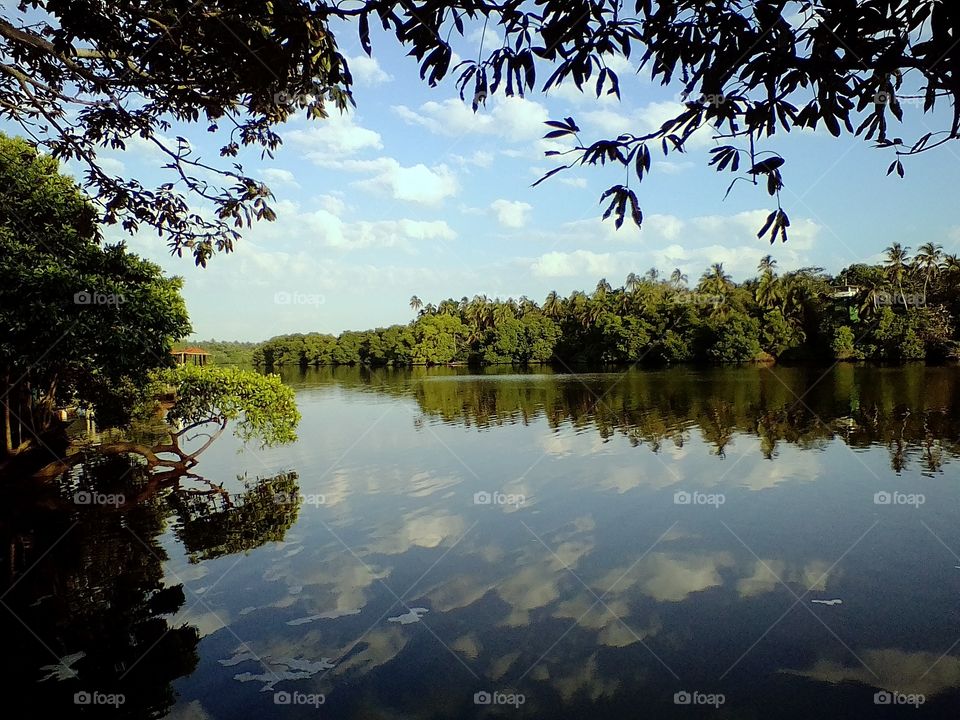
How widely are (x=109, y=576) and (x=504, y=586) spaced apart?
7.71 metres

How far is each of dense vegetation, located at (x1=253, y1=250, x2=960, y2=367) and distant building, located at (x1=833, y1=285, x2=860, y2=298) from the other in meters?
0.13

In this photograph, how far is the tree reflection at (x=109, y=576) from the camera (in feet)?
25.9

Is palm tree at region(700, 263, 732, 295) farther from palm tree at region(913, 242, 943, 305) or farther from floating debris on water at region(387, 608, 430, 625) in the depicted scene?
floating debris on water at region(387, 608, 430, 625)

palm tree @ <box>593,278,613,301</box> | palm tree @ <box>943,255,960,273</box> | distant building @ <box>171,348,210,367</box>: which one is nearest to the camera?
distant building @ <box>171,348,210,367</box>

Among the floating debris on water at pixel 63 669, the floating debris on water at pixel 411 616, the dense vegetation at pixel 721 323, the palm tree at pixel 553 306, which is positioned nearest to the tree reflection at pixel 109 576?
the floating debris on water at pixel 63 669

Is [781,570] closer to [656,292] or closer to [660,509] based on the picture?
[660,509]

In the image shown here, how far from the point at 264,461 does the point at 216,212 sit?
19.4 metres

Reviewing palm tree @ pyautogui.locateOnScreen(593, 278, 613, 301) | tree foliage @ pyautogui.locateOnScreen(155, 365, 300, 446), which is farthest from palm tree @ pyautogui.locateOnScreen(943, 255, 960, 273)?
tree foliage @ pyautogui.locateOnScreen(155, 365, 300, 446)

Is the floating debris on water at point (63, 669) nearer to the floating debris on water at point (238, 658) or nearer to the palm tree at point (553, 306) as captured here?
the floating debris on water at point (238, 658)

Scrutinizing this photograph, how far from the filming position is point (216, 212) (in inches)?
275

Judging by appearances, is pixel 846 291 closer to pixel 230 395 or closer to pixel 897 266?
pixel 897 266

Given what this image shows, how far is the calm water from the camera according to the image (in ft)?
25.4

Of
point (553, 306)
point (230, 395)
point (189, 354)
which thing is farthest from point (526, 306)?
point (230, 395)

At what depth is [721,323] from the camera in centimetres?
8006
